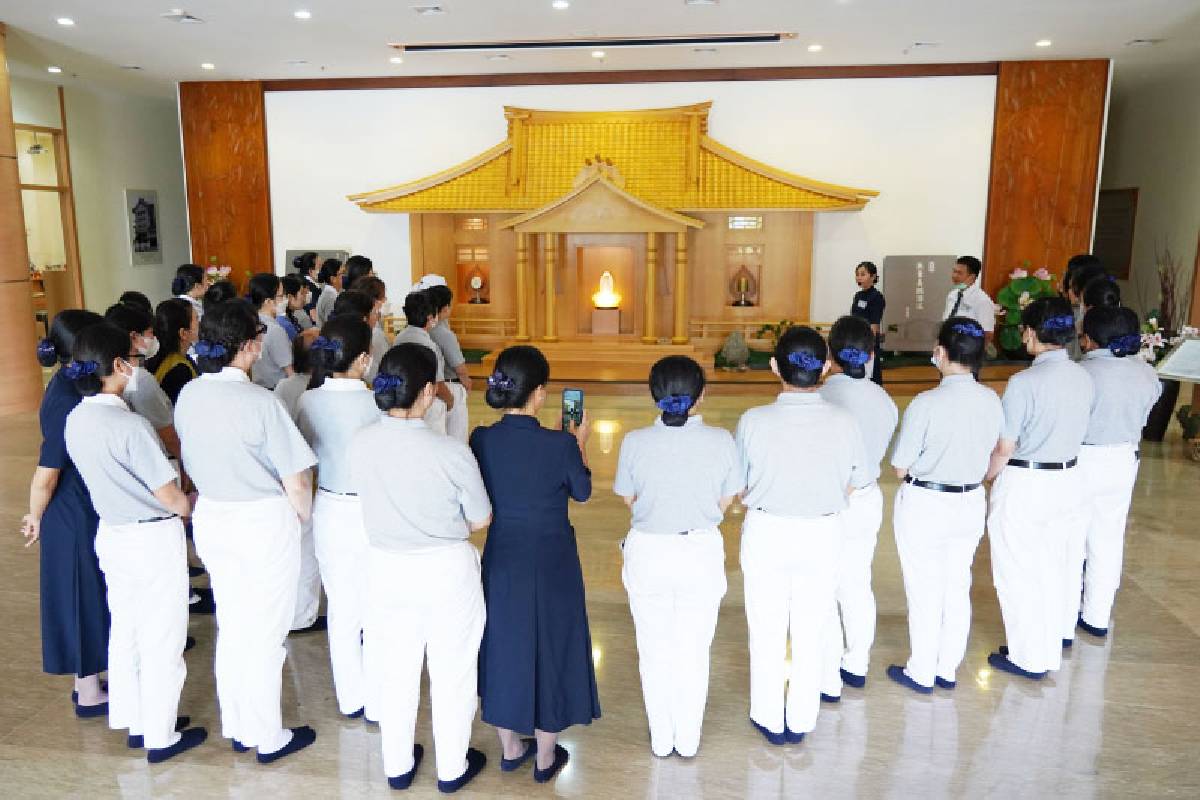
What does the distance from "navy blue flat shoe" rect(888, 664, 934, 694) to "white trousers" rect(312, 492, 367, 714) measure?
2.21 m

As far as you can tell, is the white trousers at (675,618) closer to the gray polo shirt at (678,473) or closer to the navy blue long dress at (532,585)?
the gray polo shirt at (678,473)

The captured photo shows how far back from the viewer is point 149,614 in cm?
304

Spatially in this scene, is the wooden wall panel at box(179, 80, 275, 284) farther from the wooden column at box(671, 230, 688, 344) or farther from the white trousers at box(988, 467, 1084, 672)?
the white trousers at box(988, 467, 1084, 672)

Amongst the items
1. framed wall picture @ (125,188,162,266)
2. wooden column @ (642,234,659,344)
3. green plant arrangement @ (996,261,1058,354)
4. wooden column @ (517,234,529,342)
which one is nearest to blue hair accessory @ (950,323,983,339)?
wooden column @ (642,234,659,344)

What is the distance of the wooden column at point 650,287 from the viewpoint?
10.5 meters

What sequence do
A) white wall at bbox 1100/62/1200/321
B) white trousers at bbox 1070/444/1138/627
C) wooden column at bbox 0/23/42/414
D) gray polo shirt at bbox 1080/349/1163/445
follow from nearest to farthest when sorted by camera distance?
gray polo shirt at bbox 1080/349/1163/445, white trousers at bbox 1070/444/1138/627, wooden column at bbox 0/23/42/414, white wall at bbox 1100/62/1200/321

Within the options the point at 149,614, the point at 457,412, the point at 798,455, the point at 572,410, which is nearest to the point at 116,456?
the point at 149,614

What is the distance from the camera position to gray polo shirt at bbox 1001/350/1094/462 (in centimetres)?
353

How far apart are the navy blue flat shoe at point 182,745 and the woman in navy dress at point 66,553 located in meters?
0.48

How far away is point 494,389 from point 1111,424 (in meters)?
2.87

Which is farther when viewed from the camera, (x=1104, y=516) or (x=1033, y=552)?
(x=1104, y=516)

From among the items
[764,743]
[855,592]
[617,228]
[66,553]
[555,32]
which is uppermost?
[555,32]

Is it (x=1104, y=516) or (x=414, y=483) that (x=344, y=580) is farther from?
(x=1104, y=516)

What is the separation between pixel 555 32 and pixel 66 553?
7.53 m
